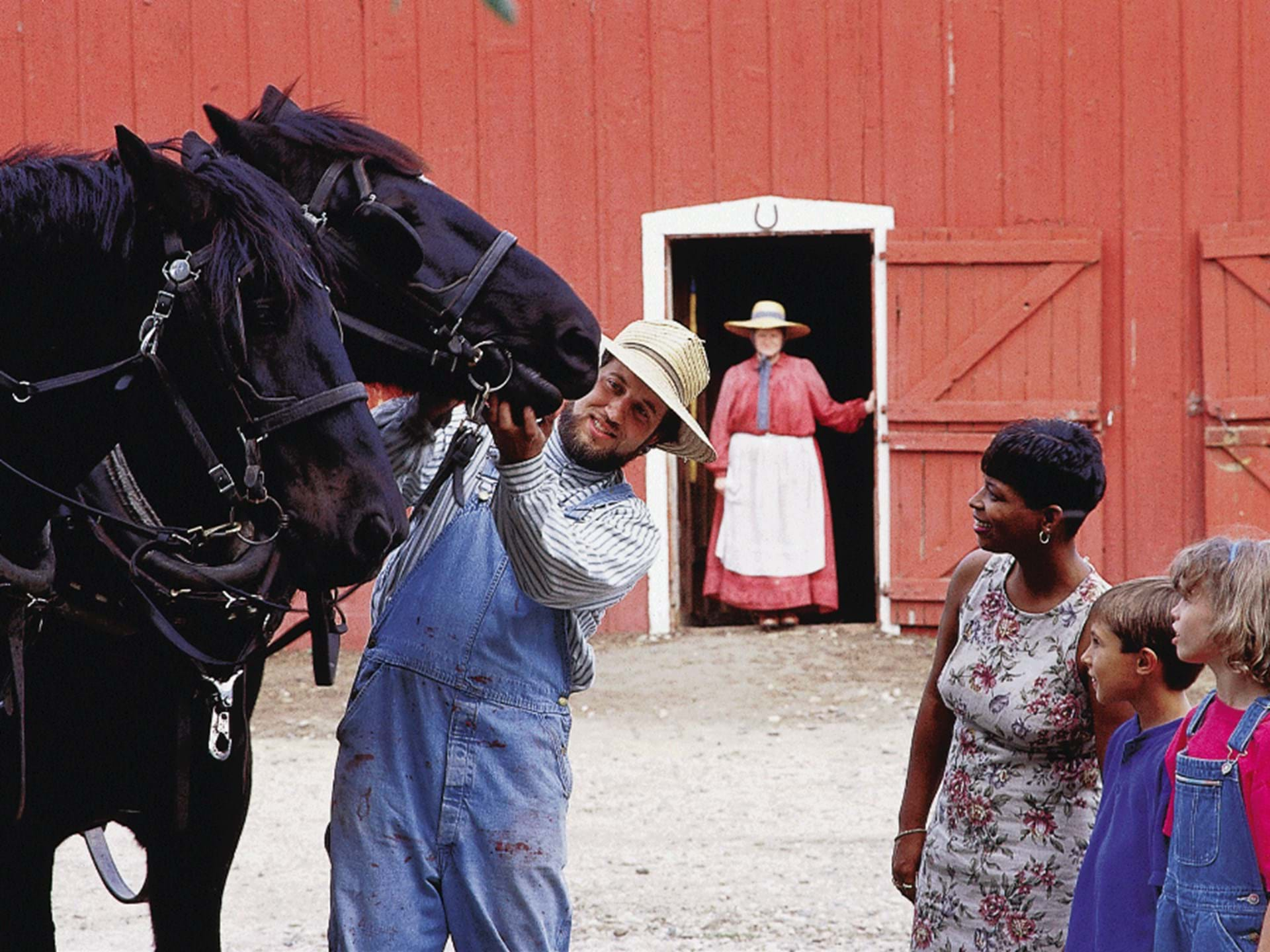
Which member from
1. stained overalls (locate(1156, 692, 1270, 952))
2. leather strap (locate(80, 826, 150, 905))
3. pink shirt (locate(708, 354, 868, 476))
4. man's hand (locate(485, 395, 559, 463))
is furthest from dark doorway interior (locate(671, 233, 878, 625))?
stained overalls (locate(1156, 692, 1270, 952))

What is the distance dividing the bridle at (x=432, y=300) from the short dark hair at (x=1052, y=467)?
93cm

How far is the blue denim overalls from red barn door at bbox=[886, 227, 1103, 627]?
654 cm

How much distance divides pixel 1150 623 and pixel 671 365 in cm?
98

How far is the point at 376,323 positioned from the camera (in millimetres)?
2990

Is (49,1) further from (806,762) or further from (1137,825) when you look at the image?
(1137,825)

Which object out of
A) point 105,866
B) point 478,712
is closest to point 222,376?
point 478,712

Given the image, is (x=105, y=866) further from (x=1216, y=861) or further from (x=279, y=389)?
(x=1216, y=861)

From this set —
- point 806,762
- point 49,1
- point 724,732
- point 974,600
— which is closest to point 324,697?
point 724,732

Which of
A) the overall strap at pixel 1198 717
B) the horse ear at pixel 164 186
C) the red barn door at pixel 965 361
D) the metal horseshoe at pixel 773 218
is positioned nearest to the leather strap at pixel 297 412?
the horse ear at pixel 164 186

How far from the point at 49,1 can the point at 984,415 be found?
19.5ft

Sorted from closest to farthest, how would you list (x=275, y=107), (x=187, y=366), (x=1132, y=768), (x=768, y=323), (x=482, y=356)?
(x=187, y=366) < (x=1132, y=768) < (x=482, y=356) < (x=275, y=107) < (x=768, y=323)

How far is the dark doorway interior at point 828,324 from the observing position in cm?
1200

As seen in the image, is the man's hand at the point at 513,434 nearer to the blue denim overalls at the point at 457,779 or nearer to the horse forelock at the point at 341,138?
the blue denim overalls at the point at 457,779

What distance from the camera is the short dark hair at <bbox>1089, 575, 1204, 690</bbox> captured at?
2721 millimetres
